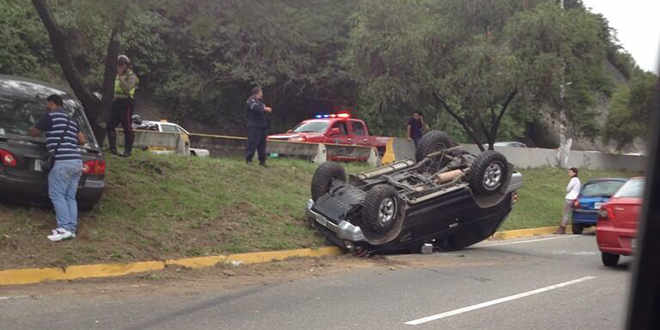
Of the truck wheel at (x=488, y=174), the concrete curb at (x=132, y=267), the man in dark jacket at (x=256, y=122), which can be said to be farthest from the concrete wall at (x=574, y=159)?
the concrete curb at (x=132, y=267)

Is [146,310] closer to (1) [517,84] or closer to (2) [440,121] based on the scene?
(1) [517,84]

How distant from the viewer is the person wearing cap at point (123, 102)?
12883 mm

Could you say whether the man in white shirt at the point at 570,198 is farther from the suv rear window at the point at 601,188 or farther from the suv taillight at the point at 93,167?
the suv taillight at the point at 93,167

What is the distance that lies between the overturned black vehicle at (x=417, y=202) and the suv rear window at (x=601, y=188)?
268 inches

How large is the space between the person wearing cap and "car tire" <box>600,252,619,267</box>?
819 cm

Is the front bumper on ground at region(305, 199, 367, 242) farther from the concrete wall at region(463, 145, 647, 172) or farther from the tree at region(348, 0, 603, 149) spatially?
the concrete wall at region(463, 145, 647, 172)

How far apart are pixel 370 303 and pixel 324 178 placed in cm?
451

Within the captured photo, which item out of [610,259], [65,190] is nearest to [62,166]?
[65,190]

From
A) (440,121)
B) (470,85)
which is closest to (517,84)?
(470,85)

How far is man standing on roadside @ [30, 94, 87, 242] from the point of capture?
9.09m

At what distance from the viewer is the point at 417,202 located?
11258mm

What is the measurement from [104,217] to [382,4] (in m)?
12.8

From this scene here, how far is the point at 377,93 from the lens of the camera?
21375 mm

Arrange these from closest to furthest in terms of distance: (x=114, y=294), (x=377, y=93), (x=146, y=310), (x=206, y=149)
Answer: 1. (x=146, y=310)
2. (x=114, y=294)
3. (x=206, y=149)
4. (x=377, y=93)
